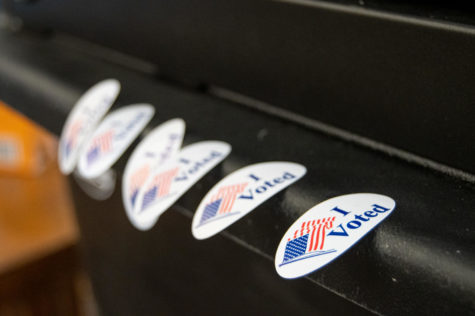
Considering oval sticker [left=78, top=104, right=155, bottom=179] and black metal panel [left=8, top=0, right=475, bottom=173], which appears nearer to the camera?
black metal panel [left=8, top=0, right=475, bottom=173]

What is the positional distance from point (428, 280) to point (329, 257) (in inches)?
2.4

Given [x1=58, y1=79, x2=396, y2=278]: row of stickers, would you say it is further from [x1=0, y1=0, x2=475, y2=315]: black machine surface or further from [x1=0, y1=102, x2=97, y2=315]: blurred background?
[x1=0, y1=102, x2=97, y2=315]: blurred background

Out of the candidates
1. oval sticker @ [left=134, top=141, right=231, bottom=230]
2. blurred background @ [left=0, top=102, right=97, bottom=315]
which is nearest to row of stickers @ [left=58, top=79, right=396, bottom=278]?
oval sticker @ [left=134, top=141, right=231, bottom=230]

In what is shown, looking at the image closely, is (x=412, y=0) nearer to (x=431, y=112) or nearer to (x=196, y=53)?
(x=431, y=112)

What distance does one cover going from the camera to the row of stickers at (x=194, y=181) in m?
0.43

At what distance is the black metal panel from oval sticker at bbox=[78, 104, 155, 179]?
89 millimetres

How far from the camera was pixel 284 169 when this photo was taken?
0.53 m

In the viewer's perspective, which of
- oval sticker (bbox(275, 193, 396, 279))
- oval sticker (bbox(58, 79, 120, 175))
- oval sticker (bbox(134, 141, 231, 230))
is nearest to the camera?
oval sticker (bbox(275, 193, 396, 279))

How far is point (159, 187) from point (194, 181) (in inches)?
1.3

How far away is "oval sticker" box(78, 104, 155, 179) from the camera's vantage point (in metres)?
0.62

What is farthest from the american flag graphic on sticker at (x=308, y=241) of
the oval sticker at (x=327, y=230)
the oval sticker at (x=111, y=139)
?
the oval sticker at (x=111, y=139)

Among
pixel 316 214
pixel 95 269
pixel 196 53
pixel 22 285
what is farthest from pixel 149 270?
pixel 22 285

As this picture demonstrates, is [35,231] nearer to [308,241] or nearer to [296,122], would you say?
[296,122]

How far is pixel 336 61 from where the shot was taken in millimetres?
533
